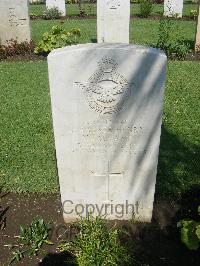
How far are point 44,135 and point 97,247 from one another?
291 cm

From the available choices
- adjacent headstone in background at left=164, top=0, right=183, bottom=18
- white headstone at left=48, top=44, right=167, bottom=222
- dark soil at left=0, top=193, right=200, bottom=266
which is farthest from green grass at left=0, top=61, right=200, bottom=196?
adjacent headstone in background at left=164, top=0, right=183, bottom=18

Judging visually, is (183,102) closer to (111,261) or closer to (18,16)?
(111,261)

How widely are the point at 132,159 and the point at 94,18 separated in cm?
1520

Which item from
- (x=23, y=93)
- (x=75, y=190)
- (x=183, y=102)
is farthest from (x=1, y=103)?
(x=75, y=190)

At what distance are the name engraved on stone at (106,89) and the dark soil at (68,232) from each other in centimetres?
132

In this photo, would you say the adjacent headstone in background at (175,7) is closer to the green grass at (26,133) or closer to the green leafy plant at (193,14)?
the green leafy plant at (193,14)

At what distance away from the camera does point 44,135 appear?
5637 mm

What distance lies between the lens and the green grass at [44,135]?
4.41m

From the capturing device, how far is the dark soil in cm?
319

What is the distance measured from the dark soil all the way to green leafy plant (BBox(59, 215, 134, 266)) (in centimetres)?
13

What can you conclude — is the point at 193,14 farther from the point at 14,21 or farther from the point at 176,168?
the point at 176,168

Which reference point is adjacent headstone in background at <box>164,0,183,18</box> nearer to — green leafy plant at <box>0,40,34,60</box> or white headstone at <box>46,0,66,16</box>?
white headstone at <box>46,0,66,16</box>

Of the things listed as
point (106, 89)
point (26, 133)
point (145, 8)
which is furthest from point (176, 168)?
point (145, 8)

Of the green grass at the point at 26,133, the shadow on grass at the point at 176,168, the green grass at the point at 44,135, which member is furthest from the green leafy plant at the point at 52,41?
the shadow on grass at the point at 176,168
